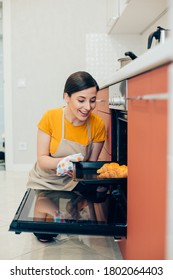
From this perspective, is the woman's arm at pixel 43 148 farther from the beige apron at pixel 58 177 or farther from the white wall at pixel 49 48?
the white wall at pixel 49 48

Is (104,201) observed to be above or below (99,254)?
above

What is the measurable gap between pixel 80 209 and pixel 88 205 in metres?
0.06

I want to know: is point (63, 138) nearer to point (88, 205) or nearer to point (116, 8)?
point (88, 205)

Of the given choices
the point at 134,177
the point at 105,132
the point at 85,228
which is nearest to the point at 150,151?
the point at 134,177

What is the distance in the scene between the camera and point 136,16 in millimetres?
2727

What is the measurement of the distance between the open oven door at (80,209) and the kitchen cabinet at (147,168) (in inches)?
4.4

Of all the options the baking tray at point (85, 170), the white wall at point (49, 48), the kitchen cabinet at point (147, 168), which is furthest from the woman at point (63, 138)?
the white wall at point (49, 48)

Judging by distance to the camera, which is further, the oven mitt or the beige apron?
the beige apron

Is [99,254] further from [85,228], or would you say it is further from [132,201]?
[132,201]

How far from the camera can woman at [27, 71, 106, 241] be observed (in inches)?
64.3

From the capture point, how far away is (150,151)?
0.87 m

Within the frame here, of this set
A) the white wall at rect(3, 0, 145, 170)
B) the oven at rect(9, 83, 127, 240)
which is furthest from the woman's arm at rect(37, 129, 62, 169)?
the white wall at rect(3, 0, 145, 170)

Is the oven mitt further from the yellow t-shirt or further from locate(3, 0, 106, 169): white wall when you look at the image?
locate(3, 0, 106, 169): white wall

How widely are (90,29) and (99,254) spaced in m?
2.58
